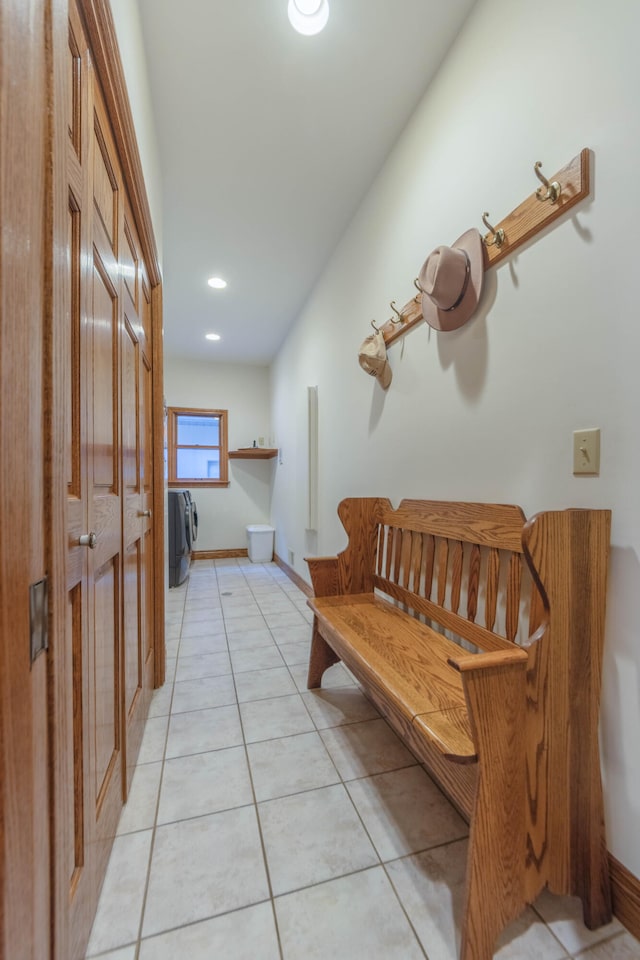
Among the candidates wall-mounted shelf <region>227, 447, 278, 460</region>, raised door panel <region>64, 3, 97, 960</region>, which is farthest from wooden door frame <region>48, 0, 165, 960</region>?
wall-mounted shelf <region>227, 447, 278, 460</region>

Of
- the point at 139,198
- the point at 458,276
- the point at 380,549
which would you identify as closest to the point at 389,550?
the point at 380,549

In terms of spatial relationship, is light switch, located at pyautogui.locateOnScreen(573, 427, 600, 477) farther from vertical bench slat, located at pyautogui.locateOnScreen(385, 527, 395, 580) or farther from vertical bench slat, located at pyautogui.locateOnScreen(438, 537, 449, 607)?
vertical bench slat, located at pyautogui.locateOnScreen(385, 527, 395, 580)

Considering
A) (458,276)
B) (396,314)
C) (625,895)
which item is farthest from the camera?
(396,314)

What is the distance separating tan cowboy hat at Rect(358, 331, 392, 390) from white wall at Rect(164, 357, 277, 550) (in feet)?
10.9

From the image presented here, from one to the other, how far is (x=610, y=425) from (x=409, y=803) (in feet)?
4.28

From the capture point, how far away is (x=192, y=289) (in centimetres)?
358

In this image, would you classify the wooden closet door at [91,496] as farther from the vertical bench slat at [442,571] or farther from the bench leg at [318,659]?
the vertical bench slat at [442,571]

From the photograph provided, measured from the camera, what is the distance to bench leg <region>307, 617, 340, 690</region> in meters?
1.95

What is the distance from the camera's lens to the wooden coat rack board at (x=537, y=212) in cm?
103

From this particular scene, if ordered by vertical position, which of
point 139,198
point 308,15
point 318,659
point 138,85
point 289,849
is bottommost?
point 289,849

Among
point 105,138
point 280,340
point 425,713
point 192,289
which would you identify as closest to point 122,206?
point 105,138

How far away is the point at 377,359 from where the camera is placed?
209cm

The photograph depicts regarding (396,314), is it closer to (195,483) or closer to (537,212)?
(537,212)

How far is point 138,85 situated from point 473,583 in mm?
2234
